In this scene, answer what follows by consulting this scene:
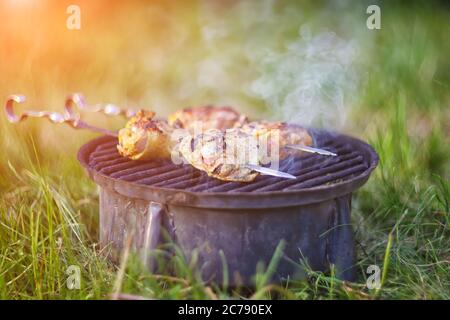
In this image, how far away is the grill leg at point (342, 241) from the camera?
3.15 meters

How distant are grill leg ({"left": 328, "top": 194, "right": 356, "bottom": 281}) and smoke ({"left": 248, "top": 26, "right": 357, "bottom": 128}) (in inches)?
62.9

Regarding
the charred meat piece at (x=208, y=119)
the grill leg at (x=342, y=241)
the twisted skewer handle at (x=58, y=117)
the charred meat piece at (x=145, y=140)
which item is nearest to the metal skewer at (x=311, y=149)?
the grill leg at (x=342, y=241)

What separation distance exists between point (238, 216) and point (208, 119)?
1224 millimetres

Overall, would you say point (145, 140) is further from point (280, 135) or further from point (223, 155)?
point (280, 135)

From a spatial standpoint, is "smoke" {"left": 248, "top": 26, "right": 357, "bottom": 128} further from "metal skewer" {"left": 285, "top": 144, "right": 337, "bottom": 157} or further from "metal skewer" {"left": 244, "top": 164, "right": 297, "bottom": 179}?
"metal skewer" {"left": 244, "top": 164, "right": 297, "bottom": 179}

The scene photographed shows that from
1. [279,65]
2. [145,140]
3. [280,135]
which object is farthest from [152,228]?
[279,65]

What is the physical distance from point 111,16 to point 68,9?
853 mm

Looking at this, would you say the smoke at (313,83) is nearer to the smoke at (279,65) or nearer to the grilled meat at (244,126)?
the smoke at (279,65)

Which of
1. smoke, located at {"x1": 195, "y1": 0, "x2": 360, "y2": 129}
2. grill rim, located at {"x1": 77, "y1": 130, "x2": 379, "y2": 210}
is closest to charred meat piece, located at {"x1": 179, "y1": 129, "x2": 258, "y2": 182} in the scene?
grill rim, located at {"x1": 77, "y1": 130, "x2": 379, "y2": 210}

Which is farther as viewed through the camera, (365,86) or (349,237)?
(365,86)

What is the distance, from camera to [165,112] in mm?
6129

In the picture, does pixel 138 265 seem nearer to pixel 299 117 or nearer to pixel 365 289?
pixel 365 289
